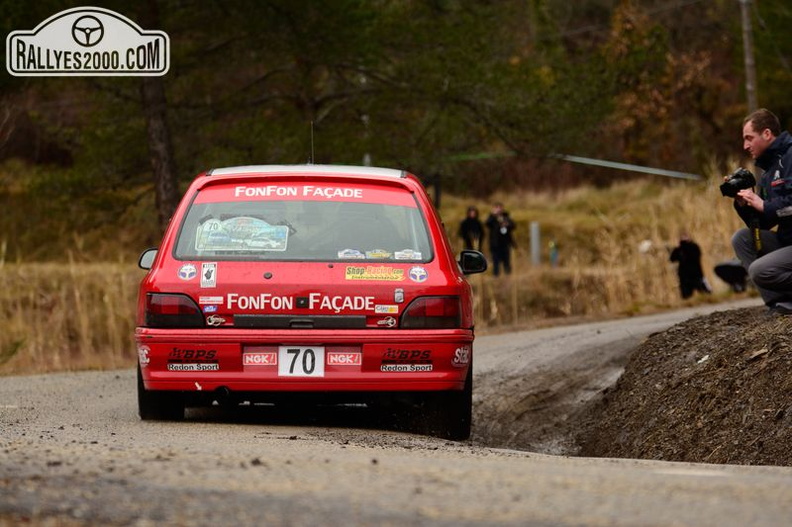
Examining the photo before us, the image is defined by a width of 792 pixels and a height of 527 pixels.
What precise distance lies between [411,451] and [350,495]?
2278 millimetres

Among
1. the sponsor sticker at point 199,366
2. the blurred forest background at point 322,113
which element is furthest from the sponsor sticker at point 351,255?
the blurred forest background at point 322,113

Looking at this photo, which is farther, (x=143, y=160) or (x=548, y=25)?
(x=548, y=25)

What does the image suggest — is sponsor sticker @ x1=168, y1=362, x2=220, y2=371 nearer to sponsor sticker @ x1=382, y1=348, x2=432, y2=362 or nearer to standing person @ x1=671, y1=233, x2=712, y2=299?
sponsor sticker @ x1=382, y1=348, x2=432, y2=362

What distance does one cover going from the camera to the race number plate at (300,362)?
889 centimetres

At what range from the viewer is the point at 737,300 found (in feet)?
76.4

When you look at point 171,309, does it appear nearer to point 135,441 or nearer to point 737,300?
point 135,441

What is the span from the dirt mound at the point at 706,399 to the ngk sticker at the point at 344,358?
6.58 ft

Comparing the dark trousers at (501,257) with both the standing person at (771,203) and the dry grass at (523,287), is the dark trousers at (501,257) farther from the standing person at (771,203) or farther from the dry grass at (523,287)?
the standing person at (771,203)

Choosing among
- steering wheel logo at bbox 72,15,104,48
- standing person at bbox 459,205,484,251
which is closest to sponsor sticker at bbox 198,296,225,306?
steering wheel logo at bbox 72,15,104,48

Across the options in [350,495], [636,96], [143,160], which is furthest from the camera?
[636,96]

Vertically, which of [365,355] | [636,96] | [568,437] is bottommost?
[568,437]

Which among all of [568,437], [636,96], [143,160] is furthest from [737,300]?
[636,96]

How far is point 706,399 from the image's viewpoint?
377 inches

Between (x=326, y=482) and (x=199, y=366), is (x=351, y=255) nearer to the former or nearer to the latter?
(x=199, y=366)
